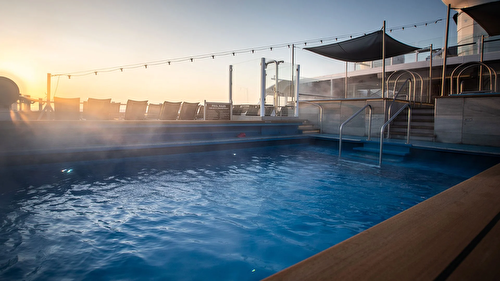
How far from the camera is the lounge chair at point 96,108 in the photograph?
645 cm

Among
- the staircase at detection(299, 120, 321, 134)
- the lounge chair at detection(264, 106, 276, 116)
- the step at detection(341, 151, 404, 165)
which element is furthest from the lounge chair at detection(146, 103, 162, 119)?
the step at detection(341, 151, 404, 165)

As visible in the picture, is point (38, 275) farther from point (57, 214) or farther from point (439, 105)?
point (439, 105)

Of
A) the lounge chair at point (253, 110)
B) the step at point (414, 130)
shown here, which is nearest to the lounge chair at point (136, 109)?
the lounge chair at point (253, 110)

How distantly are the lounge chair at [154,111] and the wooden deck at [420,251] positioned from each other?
7138 mm

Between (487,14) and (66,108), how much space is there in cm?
1029

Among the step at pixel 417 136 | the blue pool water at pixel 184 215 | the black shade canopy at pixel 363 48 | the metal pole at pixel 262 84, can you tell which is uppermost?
the black shade canopy at pixel 363 48

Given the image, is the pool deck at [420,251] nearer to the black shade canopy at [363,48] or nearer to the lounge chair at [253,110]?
the lounge chair at [253,110]

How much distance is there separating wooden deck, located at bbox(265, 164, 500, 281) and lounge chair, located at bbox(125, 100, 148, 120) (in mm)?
6835

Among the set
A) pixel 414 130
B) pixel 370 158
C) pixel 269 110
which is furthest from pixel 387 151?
pixel 269 110

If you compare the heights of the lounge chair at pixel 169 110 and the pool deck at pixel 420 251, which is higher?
the lounge chair at pixel 169 110

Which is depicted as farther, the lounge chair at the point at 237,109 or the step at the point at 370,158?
the lounge chair at the point at 237,109

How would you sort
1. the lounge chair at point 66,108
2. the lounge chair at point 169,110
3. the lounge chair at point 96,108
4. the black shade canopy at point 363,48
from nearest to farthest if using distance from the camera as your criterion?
the lounge chair at point 66,108 < the lounge chair at point 96,108 < the lounge chair at point 169,110 < the black shade canopy at point 363,48

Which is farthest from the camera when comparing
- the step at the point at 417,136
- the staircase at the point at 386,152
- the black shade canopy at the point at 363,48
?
the black shade canopy at the point at 363,48

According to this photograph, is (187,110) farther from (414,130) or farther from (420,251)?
(420,251)
